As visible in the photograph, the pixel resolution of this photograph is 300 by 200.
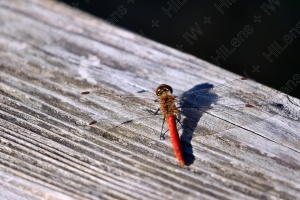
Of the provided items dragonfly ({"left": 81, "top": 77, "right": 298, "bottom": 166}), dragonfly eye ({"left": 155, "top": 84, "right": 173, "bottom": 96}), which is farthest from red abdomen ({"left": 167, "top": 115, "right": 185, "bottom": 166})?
dragonfly eye ({"left": 155, "top": 84, "right": 173, "bottom": 96})

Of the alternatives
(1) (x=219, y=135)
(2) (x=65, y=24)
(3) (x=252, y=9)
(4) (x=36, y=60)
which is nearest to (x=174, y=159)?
(1) (x=219, y=135)

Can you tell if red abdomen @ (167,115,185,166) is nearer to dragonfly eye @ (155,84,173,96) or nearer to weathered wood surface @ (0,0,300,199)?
weathered wood surface @ (0,0,300,199)

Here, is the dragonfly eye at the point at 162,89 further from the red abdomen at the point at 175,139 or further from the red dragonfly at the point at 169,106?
the red abdomen at the point at 175,139

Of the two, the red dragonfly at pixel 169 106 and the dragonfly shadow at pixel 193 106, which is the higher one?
the dragonfly shadow at pixel 193 106

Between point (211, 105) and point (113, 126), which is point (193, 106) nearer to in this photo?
point (211, 105)

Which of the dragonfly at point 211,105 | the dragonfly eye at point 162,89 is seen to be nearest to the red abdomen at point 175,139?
the dragonfly at point 211,105

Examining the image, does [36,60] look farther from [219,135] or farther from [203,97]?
[219,135]
